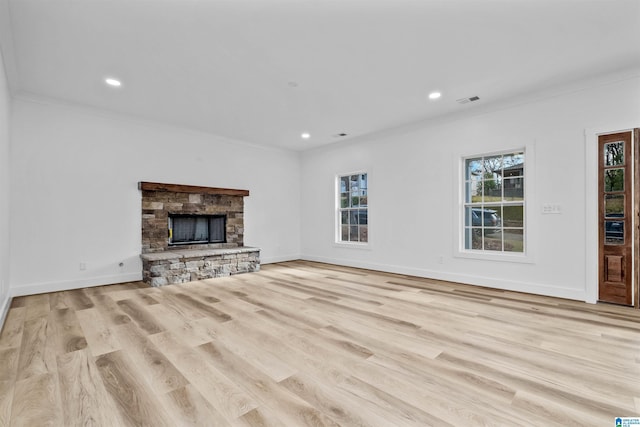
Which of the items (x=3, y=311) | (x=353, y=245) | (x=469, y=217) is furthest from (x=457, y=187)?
(x=3, y=311)

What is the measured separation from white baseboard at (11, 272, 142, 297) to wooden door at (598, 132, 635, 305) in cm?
636

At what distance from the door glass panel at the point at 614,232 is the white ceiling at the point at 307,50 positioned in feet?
5.65

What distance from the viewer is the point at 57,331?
8.86 feet

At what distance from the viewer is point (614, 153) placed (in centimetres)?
352

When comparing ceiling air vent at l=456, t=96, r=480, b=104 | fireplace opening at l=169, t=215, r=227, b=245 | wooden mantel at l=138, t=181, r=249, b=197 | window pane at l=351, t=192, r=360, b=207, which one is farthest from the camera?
window pane at l=351, t=192, r=360, b=207

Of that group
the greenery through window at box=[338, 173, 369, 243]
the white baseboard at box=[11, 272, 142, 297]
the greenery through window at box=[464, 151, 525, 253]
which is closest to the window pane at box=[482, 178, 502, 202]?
the greenery through window at box=[464, 151, 525, 253]

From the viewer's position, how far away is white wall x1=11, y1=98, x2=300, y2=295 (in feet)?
13.2

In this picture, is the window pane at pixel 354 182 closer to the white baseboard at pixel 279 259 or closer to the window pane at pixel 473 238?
the white baseboard at pixel 279 259

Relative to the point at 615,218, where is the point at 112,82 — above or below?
above

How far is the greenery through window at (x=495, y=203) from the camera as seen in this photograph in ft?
14.2

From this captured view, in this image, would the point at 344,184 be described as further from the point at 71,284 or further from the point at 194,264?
the point at 71,284

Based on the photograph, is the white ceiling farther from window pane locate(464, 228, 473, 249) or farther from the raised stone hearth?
the raised stone hearth

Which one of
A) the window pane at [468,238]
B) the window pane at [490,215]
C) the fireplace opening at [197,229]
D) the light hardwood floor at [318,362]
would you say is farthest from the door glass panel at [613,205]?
the fireplace opening at [197,229]

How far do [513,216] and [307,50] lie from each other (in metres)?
3.59
